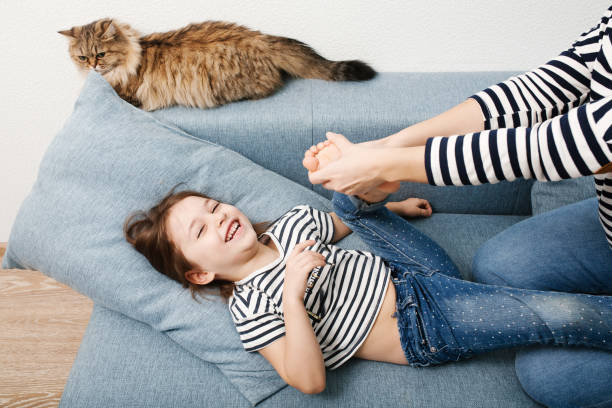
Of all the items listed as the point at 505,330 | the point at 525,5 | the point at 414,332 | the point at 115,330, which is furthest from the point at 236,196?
the point at 525,5

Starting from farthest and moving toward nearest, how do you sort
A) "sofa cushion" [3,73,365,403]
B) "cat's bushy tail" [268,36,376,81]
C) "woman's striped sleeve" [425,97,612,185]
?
"cat's bushy tail" [268,36,376,81] < "sofa cushion" [3,73,365,403] < "woman's striped sleeve" [425,97,612,185]

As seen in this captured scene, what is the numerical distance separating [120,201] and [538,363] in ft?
3.61

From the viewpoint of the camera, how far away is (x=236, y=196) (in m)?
1.24

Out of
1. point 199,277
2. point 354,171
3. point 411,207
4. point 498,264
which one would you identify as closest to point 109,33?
point 199,277

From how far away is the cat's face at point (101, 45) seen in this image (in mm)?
1373

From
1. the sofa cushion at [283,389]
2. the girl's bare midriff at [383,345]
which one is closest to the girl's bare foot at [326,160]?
the girl's bare midriff at [383,345]

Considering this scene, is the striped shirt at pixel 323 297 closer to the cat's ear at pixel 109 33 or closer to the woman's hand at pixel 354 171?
the woman's hand at pixel 354 171

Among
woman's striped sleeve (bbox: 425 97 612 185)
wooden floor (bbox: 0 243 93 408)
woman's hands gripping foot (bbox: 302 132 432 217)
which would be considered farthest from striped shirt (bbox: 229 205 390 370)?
wooden floor (bbox: 0 243 93 408)

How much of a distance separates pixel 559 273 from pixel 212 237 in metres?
0.86

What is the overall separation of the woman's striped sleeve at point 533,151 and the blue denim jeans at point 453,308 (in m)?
0.33

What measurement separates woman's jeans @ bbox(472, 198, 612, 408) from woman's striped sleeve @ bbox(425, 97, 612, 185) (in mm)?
432

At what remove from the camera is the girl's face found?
1052 millimetres

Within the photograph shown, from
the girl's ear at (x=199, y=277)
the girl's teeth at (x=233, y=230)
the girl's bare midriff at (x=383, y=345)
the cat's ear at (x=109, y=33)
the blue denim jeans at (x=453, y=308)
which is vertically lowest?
the girl's bare midriff at (x=383, y=345)

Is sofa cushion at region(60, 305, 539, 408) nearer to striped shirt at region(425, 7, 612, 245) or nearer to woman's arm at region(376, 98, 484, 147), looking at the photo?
striped shirt at region(425, 7, 612, 245)
